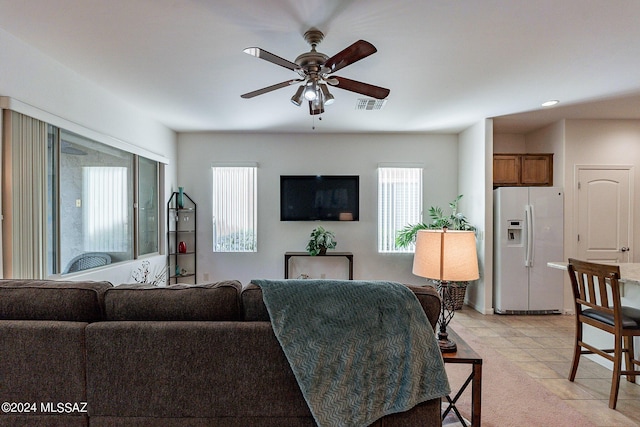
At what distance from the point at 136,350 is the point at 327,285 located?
824 mm

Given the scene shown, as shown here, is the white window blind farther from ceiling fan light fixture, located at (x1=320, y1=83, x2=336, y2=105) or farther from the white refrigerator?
the white refrigerator

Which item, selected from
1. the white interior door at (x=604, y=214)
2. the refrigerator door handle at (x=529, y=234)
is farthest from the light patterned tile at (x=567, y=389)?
the white interior door at (x=604, y=214)

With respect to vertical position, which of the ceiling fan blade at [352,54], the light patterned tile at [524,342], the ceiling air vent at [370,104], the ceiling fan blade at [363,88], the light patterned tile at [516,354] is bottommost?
the light patterned tile at [524,342]

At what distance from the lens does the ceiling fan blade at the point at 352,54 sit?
6.33 ft

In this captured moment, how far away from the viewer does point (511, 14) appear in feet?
6.64

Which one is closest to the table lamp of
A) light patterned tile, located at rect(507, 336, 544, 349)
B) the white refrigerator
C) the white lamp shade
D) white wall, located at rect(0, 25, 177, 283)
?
the white lamp shade

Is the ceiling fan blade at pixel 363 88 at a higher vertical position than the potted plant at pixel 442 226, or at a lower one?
higher

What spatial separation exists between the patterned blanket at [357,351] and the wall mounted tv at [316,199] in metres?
3.65

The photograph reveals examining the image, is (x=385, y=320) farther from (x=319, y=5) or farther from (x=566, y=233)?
(x=566, y=233)

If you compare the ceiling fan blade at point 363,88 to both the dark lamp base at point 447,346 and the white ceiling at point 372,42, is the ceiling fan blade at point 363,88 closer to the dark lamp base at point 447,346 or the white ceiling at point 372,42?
the white ceiling at point 372,42

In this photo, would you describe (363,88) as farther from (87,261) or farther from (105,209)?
(87,261)

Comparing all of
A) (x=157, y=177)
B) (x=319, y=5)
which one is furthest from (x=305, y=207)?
(x=319, y=5)

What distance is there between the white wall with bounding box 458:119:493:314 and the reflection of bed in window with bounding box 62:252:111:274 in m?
4.68

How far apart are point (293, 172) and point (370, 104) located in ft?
6.08
